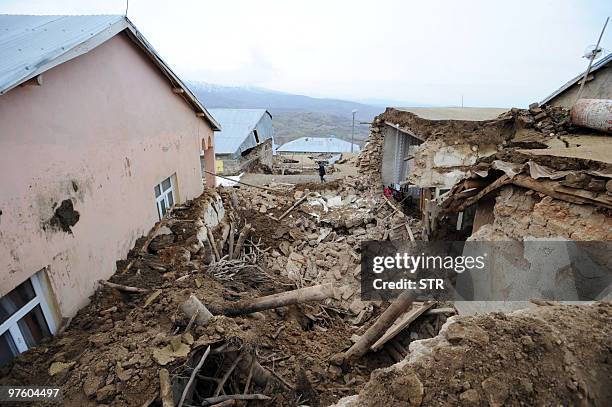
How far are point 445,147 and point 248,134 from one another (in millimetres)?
17491

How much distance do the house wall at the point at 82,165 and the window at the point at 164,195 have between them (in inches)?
14.9

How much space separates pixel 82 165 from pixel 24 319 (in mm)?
2552

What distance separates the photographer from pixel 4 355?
4.08 m

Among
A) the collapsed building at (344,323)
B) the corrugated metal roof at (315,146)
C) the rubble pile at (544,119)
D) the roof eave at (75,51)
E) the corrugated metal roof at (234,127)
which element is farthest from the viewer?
the corrugated metal roof at (315,146)

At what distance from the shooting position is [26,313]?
14.3 ft

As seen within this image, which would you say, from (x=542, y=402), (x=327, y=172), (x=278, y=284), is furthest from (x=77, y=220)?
(x=327, y=172)

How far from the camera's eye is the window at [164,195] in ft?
28.2

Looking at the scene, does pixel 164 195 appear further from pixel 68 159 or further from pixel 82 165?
pixel 68 159

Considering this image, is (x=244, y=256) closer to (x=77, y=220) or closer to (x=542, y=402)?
(x=77, y=220)

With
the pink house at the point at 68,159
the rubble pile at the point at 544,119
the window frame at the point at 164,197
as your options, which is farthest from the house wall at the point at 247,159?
the rubble pile at the point at 544,119

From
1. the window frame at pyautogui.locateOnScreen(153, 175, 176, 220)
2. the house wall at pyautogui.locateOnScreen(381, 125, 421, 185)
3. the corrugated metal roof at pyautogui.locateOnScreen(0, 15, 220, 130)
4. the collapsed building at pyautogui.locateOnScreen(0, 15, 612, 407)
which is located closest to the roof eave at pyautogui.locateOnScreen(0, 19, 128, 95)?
the corrugated metal roof at pyautogui.locateOnScreen(0, 15, 220, 130)

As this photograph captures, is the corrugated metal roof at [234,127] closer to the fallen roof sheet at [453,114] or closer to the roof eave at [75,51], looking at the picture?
the fallen roof sheet at [453,114]

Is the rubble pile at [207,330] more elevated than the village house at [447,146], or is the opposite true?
the village house at [447,146]

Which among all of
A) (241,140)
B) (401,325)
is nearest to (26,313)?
(401,325)
